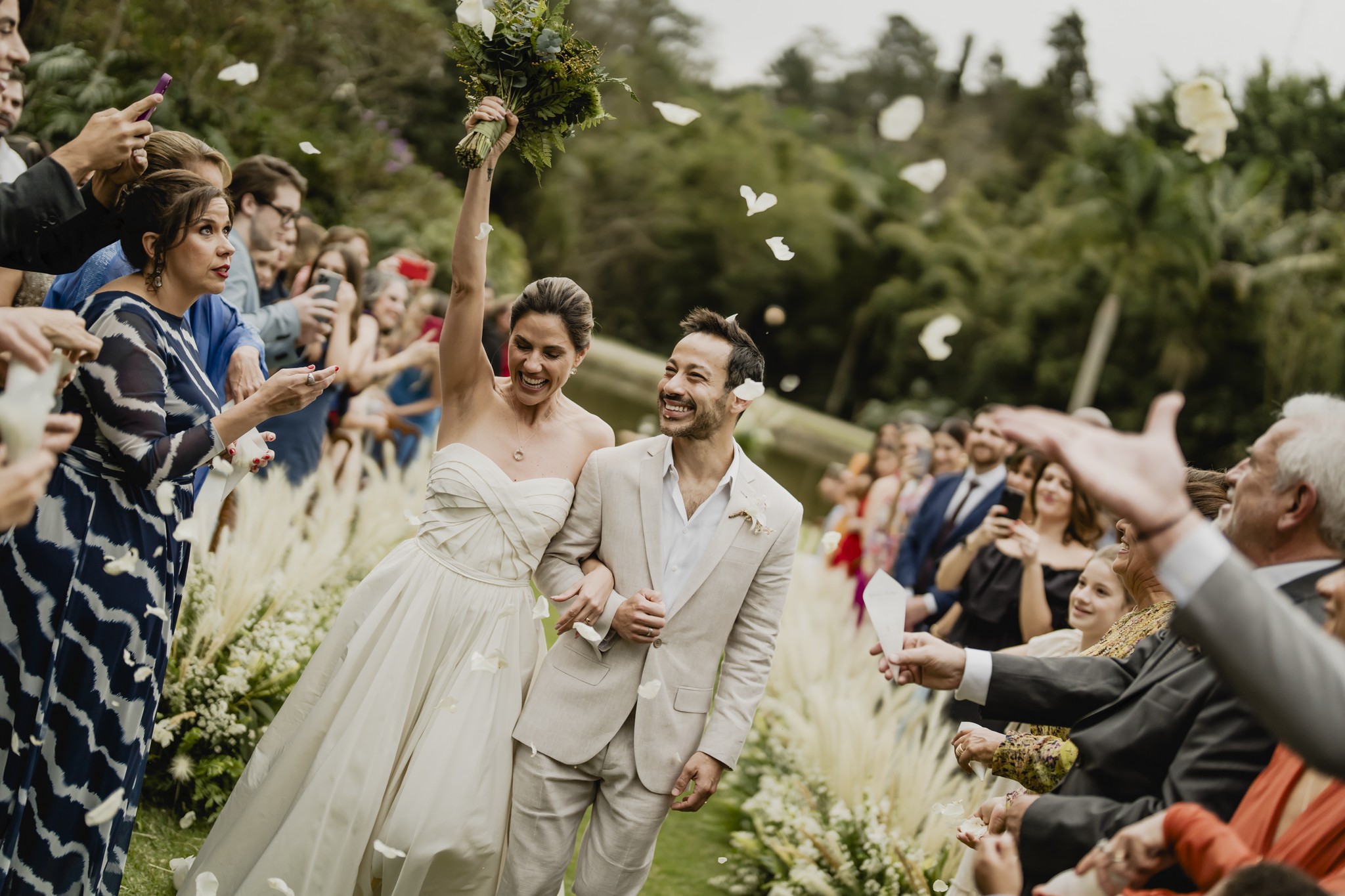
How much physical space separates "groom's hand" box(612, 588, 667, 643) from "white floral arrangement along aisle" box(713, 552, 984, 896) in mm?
1272

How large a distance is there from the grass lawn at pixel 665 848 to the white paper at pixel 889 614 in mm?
2086

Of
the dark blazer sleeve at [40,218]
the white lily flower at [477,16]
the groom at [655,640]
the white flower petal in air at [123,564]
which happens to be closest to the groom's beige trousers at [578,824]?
the groom at [655,640]

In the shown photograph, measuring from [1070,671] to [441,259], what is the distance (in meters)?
16.1

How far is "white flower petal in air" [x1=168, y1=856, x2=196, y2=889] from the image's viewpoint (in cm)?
408

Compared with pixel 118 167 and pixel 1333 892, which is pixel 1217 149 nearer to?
pixel 1333 892

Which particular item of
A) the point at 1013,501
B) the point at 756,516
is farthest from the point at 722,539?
the point at 1013,501

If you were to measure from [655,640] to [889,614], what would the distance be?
3.20 ft

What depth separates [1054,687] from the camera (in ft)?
10.5

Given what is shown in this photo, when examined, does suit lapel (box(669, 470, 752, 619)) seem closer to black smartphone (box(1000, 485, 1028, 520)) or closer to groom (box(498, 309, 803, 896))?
groom (box(498, 309, 803, 896))

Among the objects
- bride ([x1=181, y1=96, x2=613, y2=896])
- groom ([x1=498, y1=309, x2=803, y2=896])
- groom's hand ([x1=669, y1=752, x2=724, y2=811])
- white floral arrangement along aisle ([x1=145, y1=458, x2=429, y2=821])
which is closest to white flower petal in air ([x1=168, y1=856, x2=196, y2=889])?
bride ([x1=181, y1=96, x2=613, y2=896])

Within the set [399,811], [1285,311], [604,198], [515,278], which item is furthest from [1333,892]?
[604,198]

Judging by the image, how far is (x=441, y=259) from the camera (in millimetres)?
18141

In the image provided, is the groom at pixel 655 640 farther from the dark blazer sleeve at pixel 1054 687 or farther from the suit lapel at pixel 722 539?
the dark blazer sleeve at pixel 1054 687

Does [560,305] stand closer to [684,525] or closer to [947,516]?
[684,525]
